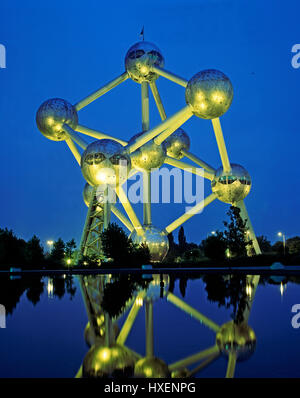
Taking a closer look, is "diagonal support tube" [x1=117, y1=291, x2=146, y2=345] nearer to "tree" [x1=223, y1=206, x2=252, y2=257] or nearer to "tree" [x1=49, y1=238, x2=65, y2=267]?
"tree" [x1=223, y1=206, x2=252, y2=257]

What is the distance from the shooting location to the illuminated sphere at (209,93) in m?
27.5

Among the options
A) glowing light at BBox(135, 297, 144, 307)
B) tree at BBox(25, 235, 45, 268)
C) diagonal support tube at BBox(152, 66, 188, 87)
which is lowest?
glowing light at BBox(135, 297, 144, 307)

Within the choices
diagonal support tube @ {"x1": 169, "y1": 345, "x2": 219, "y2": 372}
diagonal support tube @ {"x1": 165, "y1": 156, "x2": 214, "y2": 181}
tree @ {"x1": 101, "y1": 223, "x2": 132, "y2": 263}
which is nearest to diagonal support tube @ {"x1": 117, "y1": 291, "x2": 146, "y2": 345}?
diagonal support tube @ {"x1": 169, "y1": 345, "x2": 219, "y2": 372}

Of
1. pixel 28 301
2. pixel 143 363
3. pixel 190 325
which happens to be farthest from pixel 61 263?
pixel 143 363

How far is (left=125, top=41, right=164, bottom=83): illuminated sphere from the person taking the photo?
106ft

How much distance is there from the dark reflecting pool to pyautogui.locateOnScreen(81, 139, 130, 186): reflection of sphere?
617 inches

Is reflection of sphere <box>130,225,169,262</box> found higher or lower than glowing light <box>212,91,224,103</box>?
lower

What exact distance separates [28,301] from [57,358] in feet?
23.2

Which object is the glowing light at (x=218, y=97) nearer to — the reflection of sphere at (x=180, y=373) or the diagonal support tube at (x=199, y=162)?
the diagonal support tube at (x=199, y=162)

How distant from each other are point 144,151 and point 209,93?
6.53 meters

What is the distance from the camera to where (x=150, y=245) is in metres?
31.7

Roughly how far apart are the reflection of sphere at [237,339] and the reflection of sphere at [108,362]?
1463 millimetres
